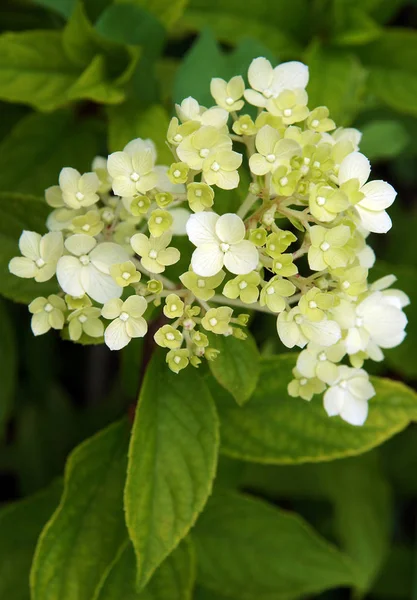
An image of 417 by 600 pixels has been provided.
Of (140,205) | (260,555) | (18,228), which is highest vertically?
(140,205)

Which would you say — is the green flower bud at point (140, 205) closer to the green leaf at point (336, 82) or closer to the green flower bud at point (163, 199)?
the green flower bud at point (163, 199)

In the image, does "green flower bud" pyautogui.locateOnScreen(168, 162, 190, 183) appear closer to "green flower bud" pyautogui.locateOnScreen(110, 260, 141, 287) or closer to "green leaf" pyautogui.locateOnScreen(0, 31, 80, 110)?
"green flower bud" pyautogui.locateOnScreen(110, 260, 141, 287)

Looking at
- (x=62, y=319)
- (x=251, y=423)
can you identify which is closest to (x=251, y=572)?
(x=251, y=423)

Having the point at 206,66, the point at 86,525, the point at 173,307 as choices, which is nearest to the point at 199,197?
the point at 173,307

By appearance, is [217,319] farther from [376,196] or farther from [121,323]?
[376,196]

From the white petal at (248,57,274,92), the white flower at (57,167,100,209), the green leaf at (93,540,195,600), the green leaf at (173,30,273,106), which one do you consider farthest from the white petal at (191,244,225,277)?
the green leaf at (93,540,195,600)

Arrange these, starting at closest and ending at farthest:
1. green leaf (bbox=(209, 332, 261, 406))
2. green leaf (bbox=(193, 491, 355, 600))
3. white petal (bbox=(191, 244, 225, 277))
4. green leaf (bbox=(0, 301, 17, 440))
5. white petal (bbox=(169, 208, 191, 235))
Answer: white petal (bbox=(191, 244, 225, 277)) < green leaf (bbox=(209, 332, 261, 406)) < white petal (bbox=(169, 208, 191, 235)) < green leaf (bbox=(193, 491, 355, 600)) < green leaf (bbox=(0, 301, 17, 440))

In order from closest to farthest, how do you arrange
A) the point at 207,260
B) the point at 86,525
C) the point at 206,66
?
the point at 207,260 → the point at 86,525 → the point at 206,66
